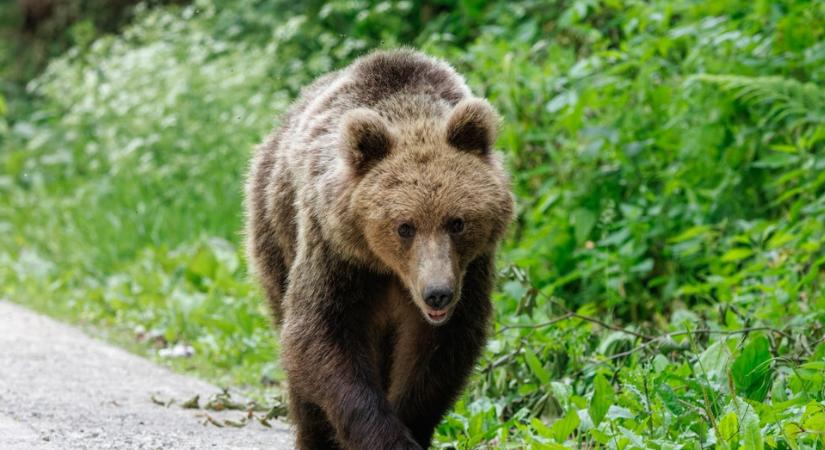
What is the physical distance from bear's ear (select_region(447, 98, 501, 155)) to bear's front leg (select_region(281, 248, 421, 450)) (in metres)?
0.69

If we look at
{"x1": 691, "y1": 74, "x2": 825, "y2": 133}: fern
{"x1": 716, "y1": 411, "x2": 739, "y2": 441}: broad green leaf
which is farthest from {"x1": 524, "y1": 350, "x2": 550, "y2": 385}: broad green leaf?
{"x1": 691, "y1": 74, "x2": 825, "y2": 133}: fern

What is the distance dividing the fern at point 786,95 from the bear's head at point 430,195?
9.09 feet

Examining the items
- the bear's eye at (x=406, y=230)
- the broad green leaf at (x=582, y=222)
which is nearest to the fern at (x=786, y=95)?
the broad green leaf at (x=582, y=222)

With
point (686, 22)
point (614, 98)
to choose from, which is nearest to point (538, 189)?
point (614, 98)

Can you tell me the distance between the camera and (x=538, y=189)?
29.0 ft

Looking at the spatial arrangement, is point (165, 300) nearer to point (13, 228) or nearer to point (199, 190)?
point (199, 190)

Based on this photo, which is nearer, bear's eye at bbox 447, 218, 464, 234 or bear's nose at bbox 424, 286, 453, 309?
bear's nose at bbox 424, 286, 453, 309

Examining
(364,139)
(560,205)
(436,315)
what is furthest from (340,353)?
(560,205)

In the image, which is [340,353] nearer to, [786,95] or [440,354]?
[440,354]

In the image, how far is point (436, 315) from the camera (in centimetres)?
446

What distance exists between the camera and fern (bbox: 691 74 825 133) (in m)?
7.04

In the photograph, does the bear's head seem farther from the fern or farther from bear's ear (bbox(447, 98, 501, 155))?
the fern

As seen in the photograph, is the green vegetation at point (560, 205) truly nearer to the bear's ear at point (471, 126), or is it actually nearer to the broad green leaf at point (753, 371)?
the broad green leaf at point (753, 371)

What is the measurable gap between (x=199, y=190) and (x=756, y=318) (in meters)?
6.06
